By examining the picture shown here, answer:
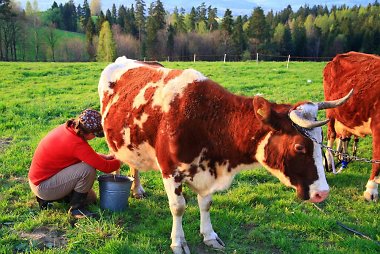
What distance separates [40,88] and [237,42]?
59.3 meters

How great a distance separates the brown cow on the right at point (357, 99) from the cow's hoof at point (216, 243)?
298 cm

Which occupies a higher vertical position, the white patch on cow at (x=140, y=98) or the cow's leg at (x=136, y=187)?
the white patch on cow at (x=140, y=98)

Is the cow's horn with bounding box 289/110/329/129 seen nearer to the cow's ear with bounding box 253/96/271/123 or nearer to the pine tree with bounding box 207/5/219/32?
the cow's ear with bounding box 253/96/271/123

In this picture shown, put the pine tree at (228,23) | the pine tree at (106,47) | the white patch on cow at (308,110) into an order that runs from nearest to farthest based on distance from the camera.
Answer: the white patch on cow at (308,110) < the pine tree at (106,47) < the pine tree at (228,23)

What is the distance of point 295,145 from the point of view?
4113mm

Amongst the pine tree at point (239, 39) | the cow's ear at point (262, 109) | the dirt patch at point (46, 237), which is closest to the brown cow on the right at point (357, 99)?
the cow's ear at point (262, 109)

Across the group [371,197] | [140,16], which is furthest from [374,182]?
[140,16]

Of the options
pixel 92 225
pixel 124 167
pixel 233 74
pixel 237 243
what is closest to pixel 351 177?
pixel 237 243

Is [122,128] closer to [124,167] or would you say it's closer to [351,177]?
[124,167]

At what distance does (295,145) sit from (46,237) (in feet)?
11.0

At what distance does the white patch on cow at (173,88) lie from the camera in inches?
189

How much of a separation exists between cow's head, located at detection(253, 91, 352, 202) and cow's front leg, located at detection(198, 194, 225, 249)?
48.9 inches

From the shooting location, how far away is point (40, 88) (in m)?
16.7

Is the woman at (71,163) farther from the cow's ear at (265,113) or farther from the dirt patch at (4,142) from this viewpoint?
the dirt patch at (4,142)
